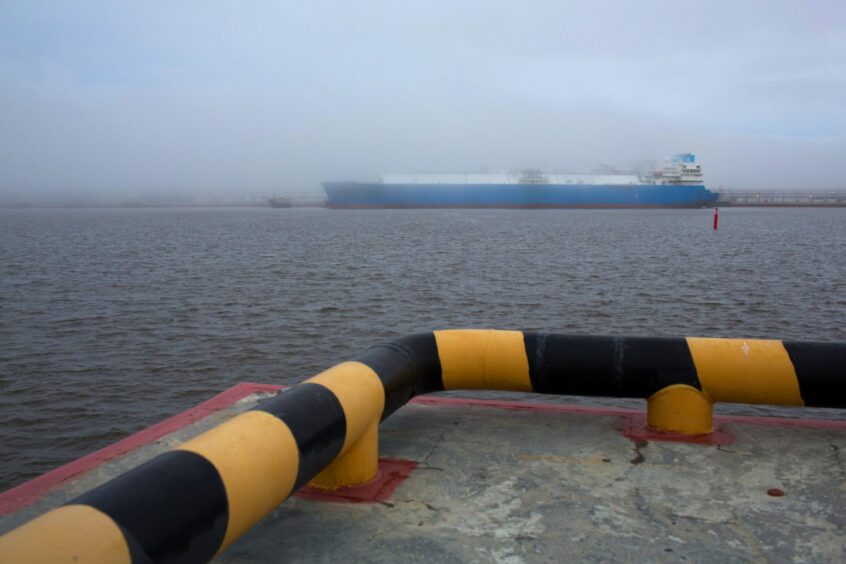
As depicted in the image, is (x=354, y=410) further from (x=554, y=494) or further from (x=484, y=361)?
(x=484, y=361)

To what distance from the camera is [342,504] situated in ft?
11.9

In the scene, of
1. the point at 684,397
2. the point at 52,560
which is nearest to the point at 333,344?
the point at 684,397

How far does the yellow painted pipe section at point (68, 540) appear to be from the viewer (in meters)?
2.05

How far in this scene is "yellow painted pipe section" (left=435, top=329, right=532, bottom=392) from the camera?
4637 mm

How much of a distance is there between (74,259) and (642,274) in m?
21.4

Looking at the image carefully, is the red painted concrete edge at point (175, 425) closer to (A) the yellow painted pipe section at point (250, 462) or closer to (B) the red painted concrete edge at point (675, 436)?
(B) the red painted concrete edge at point (675, 436)

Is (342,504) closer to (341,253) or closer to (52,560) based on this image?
(52,560)

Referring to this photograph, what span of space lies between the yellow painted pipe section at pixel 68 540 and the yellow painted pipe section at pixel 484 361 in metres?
2.80

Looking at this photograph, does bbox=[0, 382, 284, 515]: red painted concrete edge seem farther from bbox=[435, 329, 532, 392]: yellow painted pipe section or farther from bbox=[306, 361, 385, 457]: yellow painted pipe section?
bbox=[435, 329, 532, 392]: yellow painted pipe section

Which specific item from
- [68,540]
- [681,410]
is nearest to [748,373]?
[681,410]

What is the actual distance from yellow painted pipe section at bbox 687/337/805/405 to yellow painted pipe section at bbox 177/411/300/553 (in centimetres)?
270

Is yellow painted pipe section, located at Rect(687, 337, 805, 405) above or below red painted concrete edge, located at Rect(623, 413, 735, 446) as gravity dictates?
above

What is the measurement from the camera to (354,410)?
3598 millimetres

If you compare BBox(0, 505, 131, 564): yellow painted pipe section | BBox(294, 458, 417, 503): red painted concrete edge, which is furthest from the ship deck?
BBox(0, 505, 131, 564): yellow painted pipe section
